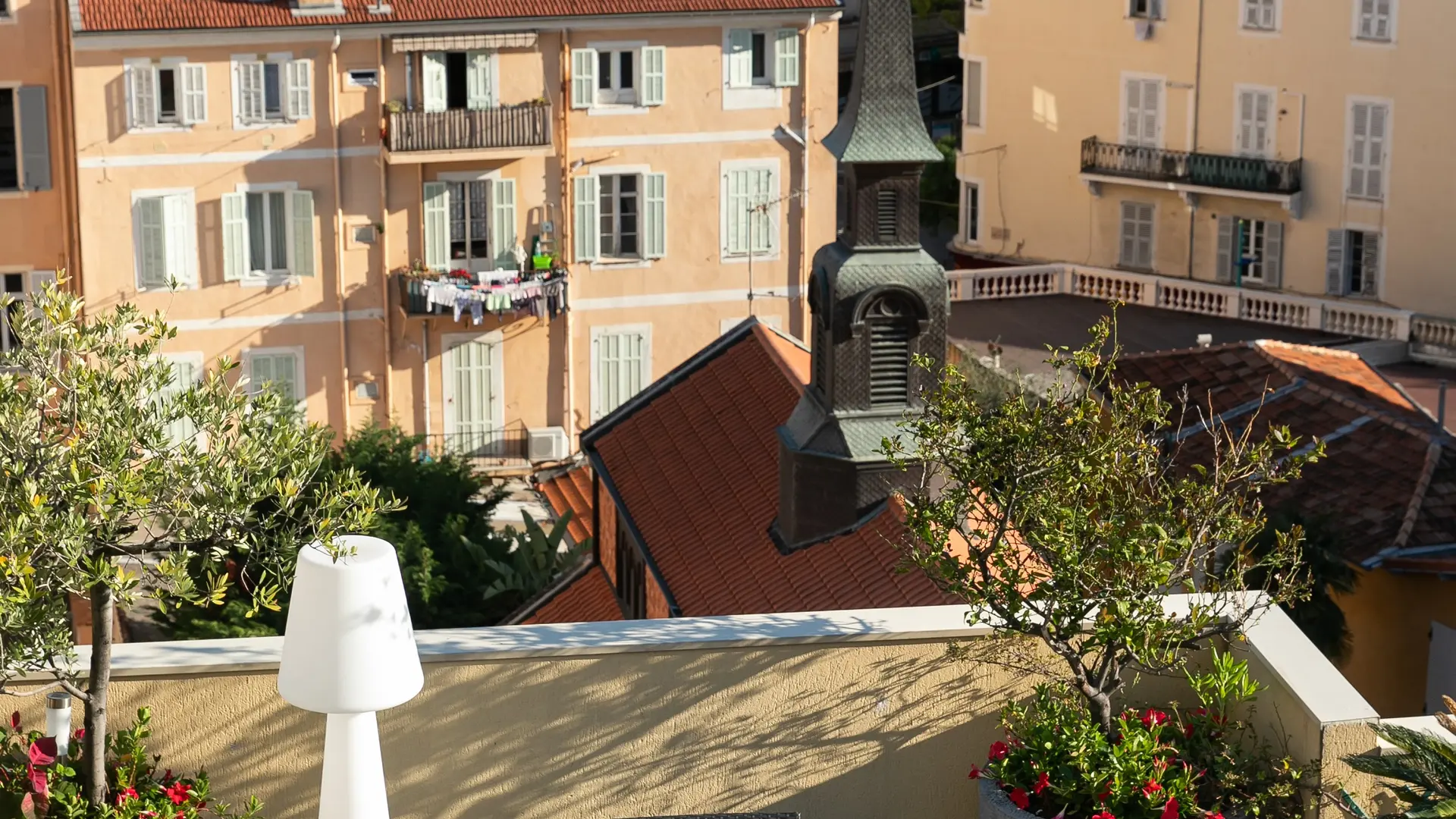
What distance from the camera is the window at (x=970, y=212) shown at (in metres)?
59.9

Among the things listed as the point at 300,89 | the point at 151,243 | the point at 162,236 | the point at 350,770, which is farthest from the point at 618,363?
the point at 350,770

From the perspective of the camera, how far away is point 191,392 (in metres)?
10.9

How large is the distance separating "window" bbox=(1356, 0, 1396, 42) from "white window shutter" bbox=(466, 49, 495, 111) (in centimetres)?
1975

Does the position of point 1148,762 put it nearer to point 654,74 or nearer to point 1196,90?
point 654,74

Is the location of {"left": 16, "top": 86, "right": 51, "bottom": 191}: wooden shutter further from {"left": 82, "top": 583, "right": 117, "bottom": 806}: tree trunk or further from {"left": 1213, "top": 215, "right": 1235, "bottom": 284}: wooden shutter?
{"left": 82, "top": 583, "right": 117, "bottom": 806}: tree trunk

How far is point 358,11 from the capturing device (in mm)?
42562

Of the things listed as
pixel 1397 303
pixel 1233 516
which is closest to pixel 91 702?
pixel 1233 516

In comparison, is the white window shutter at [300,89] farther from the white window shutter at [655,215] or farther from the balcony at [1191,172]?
the balcony at [1191,172]

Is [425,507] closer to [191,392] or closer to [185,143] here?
[185,143]

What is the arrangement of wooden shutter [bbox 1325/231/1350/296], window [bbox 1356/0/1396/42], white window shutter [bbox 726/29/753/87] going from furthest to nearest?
wooden shutter [bbox 1325/231/1350/296] → window [bbox 1356/0/1396/42] → white window shutter [bbox 726/29/753/87]

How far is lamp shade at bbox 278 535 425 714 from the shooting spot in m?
11.0

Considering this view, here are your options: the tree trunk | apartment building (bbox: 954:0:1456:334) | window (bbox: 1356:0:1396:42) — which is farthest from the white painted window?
the tree trunk

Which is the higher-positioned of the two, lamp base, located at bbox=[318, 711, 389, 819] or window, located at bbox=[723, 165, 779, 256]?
lamp base, located at bbox=[318, 711, 389, 819]

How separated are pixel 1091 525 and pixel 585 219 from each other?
33983 millimetres
